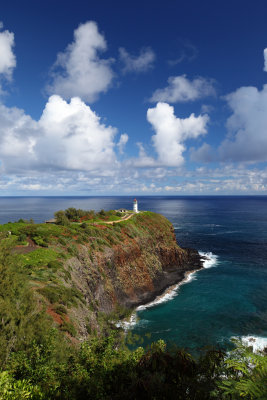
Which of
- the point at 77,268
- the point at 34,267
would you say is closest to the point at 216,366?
the point at 34,267

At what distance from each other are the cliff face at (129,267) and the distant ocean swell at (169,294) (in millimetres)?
1505

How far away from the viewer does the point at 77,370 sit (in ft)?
35.1

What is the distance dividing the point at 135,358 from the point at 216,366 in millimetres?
5599

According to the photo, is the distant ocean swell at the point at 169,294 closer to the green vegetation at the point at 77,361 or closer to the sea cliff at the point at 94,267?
the sea cliff at the point at 94,267

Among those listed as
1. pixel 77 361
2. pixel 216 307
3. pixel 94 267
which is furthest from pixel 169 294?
pixel 77 361

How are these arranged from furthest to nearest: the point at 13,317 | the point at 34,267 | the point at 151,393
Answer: the point at 34,267 < the point at 13,317 < the point at 151,393

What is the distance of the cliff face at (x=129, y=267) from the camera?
33125mm

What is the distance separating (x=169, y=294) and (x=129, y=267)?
10.7 metres

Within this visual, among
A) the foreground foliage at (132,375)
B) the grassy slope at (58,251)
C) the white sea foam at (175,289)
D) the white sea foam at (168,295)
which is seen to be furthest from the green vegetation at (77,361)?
the white sea foam at (175,289)

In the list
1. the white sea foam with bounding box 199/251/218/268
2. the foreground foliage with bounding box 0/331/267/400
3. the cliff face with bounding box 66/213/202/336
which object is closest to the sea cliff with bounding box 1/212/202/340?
the cliff face with bounding box 66/213/202/336

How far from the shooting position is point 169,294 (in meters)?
46.3

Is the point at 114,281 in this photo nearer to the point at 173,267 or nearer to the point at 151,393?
the point at 173,267

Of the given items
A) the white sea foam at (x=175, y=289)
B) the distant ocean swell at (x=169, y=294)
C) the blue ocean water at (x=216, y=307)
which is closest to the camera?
the blue ocean water at (x=216, y=307)

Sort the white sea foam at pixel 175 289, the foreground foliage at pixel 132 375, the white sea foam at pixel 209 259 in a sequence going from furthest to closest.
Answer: the white sea foam at pixel 209 259
the white sea foam at pixel 175 289
the foreground foliage at pixel 132 375
